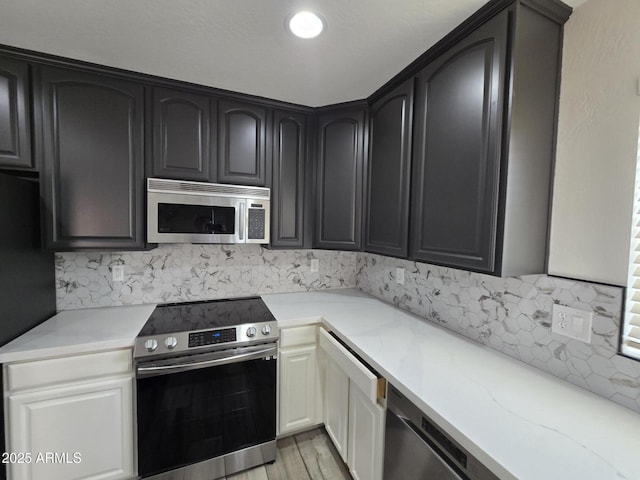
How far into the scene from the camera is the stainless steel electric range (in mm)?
1394

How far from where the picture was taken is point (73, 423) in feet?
4.28

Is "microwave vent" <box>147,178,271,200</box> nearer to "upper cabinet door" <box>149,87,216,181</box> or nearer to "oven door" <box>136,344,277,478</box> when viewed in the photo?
"upper cabinet door" <box>149,87,216,181</box>

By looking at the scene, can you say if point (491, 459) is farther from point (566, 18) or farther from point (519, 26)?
point (566, 18)

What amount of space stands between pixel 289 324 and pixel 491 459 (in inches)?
46.1

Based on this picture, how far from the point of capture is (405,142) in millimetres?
1524

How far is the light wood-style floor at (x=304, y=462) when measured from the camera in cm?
160

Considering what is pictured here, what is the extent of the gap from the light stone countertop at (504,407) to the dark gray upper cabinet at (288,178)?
82cm

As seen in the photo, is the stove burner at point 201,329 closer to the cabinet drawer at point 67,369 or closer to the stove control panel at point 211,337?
the stove control panel at point 211,337

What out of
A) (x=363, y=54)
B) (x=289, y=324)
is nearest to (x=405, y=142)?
(x=363, y=54)

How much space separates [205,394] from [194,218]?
1031 mm

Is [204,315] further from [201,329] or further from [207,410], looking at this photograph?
[207,410]

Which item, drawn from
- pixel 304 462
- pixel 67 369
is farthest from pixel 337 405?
pixel 67 369

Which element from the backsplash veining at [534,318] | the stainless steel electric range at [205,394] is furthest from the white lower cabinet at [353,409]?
the backsplash veining at [534,318]

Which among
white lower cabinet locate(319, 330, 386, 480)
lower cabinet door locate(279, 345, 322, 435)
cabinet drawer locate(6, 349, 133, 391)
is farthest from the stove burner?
white lower cabinet locate(319, 330, 386, 480)
